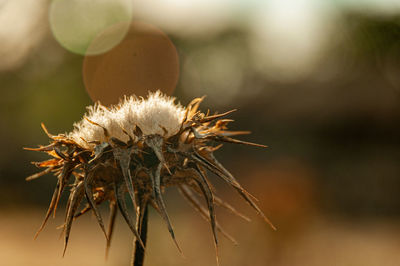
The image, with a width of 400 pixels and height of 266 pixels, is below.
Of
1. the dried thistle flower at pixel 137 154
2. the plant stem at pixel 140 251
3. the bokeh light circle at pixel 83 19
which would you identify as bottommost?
the plant stem at pixel 140 251

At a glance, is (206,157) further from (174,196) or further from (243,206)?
(174,196)

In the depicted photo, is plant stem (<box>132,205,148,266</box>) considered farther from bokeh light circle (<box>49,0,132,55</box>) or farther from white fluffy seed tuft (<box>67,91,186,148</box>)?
bokeh light circle (<box>49,0,132,55</box>)

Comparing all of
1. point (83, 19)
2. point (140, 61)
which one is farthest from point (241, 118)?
point (83, 19)

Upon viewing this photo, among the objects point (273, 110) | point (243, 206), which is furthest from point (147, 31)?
point (243, 206)

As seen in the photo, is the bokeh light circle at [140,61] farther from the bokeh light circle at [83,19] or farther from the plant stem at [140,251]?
the plant stem at [140,251]

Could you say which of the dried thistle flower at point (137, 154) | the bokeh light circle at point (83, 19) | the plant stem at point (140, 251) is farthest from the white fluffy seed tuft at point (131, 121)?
the bokeh light circle at point (83, 19)

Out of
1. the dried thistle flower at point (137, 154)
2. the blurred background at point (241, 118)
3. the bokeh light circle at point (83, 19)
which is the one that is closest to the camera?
the dried thistle flower at point (137, 154)
